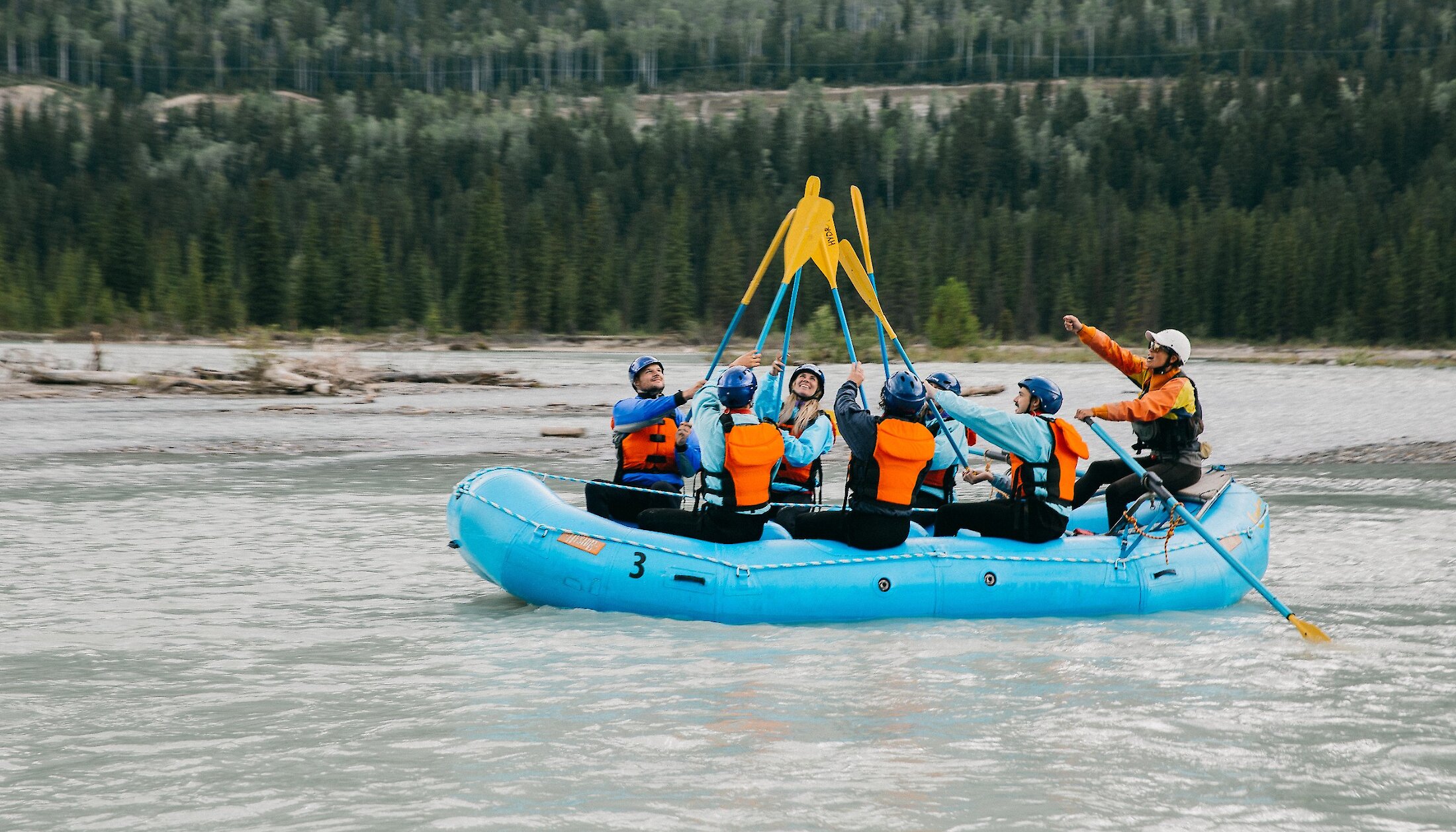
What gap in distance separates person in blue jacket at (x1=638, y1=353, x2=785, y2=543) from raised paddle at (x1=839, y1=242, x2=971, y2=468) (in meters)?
1.25

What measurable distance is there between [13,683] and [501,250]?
7328cm

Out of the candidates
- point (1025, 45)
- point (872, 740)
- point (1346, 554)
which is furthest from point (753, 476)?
point (1025, 45)

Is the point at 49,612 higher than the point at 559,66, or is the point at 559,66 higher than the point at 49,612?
the point at 559,66

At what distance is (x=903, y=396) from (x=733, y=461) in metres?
1.00

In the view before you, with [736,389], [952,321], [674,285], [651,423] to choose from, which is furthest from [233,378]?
[674,285]

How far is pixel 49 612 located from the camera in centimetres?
822

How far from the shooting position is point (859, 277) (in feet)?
34.5

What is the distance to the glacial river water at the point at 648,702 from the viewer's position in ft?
17.0

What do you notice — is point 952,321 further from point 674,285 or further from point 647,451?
point 647,451

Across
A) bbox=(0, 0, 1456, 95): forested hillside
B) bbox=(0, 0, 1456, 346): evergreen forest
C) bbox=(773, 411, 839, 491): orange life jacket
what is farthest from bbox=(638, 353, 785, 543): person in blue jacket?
bbox=(0, 0, 1456, 95): forested hillside

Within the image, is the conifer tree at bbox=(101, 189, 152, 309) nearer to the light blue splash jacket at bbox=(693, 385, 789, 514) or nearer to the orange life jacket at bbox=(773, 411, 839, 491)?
the orange life jacket at bbox=(773, 411, 839, 491)

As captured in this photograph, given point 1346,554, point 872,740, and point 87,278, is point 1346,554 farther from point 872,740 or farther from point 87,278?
point 87,278

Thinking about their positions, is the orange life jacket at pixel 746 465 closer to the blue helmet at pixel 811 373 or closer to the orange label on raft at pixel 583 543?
the blue helmet at pixel 811 373

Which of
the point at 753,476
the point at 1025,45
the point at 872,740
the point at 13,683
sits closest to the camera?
the point at 872,740
